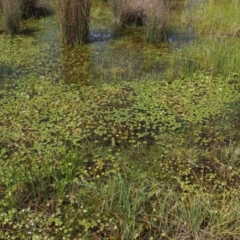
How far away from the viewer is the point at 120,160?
2.67 m

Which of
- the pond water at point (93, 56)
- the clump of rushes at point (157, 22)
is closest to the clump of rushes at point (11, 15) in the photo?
the pond water at point (93, 56)

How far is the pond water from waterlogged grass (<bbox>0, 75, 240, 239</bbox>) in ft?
0.86

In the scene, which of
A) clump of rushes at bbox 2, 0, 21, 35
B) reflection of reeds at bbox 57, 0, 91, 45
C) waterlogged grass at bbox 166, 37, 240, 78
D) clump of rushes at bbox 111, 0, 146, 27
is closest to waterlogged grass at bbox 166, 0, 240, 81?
waterlogged grass at bbox 166, 37, 240, 78

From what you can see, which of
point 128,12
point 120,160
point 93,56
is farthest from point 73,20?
point 120,160

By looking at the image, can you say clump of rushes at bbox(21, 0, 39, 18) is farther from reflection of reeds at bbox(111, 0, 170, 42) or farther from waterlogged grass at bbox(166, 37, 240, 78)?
waterlogged grass at bbox(166, 37, 240, 78)

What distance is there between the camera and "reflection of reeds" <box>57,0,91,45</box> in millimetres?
4426

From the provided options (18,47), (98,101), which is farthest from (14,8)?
(98,101)

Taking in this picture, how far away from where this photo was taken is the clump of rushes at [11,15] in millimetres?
4721

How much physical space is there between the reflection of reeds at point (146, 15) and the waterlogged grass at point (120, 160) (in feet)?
3.62

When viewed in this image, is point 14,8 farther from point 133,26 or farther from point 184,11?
point 184,11

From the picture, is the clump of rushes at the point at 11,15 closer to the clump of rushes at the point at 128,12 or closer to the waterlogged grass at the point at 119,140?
the waterlogged grass at the point at 119,140

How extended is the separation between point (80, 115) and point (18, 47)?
5.94 feet

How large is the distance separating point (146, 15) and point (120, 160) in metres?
2.90

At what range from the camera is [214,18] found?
5211mm
